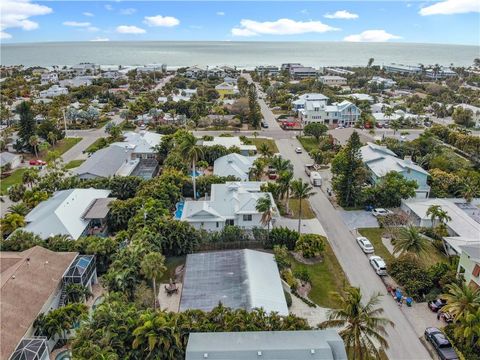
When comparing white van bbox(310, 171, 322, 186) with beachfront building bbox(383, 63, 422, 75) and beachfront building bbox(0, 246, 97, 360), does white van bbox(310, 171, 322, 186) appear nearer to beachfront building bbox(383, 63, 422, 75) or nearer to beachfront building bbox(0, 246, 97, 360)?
beachfront building bbox(0, 246, 97, 360)

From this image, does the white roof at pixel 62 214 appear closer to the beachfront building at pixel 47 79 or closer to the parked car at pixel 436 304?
the parked car at pixel 436 304

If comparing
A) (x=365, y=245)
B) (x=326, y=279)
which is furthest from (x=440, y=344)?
(x=365, y=245)

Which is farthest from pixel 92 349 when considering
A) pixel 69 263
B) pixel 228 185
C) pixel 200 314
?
pixel 228 185

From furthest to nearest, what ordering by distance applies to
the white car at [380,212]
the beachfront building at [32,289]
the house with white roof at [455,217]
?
the white car at [380,212] → the house with white roof at [455,217] → the beachfront building at [32,289]

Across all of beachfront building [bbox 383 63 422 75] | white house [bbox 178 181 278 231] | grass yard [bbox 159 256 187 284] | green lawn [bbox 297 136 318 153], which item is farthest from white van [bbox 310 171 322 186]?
beachfront building [bbox 383 63 422 75]

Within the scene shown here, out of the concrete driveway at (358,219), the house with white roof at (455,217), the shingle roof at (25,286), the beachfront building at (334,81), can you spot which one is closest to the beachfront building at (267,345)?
the shingle roof at (25,286)

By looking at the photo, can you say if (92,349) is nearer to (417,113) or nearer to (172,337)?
(172,337)
